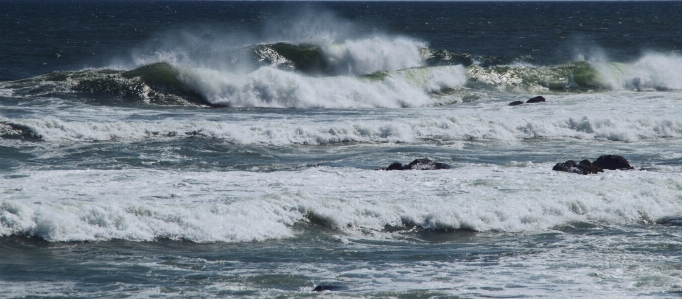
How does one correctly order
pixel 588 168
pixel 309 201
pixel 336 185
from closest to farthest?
pixel 309 201
pixel 336 185
pixel 588 168

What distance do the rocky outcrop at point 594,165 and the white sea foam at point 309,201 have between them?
276 mm

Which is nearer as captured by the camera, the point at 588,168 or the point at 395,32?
the point at 588,168

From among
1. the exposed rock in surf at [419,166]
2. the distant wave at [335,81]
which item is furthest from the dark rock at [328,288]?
the distant wave at [335,81]

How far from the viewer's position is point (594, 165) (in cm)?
1606

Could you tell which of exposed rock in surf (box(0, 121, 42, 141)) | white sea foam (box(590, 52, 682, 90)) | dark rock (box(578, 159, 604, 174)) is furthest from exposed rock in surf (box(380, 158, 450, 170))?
white sea foam (box(590, 52, 682, 90))

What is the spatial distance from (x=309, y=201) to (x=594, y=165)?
611 cm

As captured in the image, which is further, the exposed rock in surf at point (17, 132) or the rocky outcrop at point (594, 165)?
the exposed rock in surf at point (17, 132)

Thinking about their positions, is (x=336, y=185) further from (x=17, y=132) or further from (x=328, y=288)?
(x=17, y=132)

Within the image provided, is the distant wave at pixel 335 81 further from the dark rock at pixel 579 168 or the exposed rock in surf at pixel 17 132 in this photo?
the dark rock at pixel 579 168

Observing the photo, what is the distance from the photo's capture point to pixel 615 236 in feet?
39.2

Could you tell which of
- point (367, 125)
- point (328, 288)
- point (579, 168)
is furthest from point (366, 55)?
point (328, 288)

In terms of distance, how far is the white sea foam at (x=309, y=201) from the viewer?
11.6 m

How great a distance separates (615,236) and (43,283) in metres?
7.56

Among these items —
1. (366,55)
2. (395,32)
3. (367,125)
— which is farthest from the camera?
(395,32)
